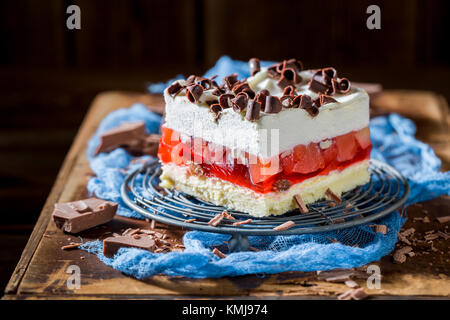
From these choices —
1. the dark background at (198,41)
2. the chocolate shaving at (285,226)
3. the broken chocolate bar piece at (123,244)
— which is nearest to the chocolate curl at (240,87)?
the chocolate shaving at (285,226)

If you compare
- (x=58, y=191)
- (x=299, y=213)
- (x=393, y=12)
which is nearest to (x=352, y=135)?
(x=299, y=213)

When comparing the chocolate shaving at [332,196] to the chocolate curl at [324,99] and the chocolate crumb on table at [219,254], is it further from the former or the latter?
the chocolate crumb on table at [219,254]

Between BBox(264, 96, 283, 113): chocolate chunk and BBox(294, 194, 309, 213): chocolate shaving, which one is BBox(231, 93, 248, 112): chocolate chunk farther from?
BBox(294, 194, 309, 213): chocolate shaving

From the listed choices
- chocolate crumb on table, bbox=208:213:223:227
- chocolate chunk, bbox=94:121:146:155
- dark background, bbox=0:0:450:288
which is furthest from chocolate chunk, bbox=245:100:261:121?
dark background, bbox=0:0:450:288

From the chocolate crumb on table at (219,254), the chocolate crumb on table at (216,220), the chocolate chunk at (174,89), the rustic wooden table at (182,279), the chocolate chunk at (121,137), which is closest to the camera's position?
the rustic wooden table at (182,279)

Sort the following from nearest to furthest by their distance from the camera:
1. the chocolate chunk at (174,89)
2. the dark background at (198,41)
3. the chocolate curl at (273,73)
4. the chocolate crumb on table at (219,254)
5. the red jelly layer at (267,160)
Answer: the chocolate crumb on table at (219,254)
the red jelly layer at (267,160)
the chocolate chunk at (174,89)
the chocolate curl at (273,73)
the dark background at (198,41)

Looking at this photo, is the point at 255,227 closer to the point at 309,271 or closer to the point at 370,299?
the point at 309,271

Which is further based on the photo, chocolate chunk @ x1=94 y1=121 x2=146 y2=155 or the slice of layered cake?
chocolate chunk @ x1=94 y1=121 x2=146 y2=155
